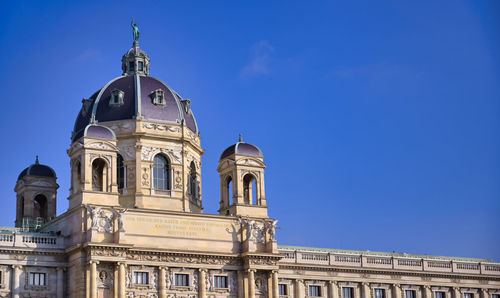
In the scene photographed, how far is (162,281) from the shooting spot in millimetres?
76625

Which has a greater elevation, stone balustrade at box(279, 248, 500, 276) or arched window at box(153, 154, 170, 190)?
arched window at box(153, 154, 170, 190)

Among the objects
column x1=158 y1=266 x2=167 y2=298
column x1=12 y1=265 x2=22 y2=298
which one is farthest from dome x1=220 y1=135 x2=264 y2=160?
column x1=12 y1=265 x2=22 y2=298

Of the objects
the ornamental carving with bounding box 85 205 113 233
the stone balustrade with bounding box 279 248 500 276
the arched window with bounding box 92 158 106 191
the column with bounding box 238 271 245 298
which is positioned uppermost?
the arched window with bounding box 92 158 106 191

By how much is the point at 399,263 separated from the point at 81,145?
119 ft

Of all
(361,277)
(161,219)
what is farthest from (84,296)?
(361,277)

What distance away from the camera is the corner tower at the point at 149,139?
85025 mm

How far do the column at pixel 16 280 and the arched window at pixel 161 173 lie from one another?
17295mm

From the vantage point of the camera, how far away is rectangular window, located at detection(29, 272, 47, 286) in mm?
73938

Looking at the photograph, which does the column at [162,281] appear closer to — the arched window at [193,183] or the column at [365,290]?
the arched window at [193,183]

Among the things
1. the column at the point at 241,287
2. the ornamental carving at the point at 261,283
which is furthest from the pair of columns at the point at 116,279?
the ornamental carving at the point at 261,283

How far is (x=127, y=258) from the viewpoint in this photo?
75.4 metres

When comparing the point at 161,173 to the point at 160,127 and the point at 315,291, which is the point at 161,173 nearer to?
the point at 160,127

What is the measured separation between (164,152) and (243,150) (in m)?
8.03

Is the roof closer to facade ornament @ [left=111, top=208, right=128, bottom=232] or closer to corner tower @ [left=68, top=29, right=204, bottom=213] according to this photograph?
corner tower @ [left=68, top=29, right=204, bottom=213]
